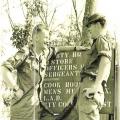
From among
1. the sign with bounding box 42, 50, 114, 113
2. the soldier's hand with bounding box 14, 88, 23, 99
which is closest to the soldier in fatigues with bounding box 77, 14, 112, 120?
the sign with bounding box 42, 50, 114, 113

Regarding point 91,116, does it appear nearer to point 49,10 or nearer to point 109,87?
point 109,87

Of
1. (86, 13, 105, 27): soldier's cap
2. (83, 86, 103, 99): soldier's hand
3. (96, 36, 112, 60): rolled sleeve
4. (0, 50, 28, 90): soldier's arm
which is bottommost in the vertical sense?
(83, 86, 103, 99): soldier's hand

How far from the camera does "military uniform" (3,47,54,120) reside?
998 centimetres

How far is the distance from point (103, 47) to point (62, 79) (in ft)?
4.71

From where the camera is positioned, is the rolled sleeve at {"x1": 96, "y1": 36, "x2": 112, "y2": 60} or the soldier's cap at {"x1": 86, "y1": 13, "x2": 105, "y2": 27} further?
the soldier's cap at {"x1": 86, "y1": 13, "x2": 105, "y2": 27}

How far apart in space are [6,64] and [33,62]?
497 millimetres

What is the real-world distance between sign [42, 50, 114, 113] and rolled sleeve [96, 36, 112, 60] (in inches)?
38.8

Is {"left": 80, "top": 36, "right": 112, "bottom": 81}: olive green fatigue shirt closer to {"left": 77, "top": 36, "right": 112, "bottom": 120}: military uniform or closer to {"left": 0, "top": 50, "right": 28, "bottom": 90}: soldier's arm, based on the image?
{"left": 77, "top": 36, "right": 112, "bottom": 120}: military uniform

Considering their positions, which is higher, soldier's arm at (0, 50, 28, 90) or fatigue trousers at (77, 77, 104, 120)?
soldier's arm at (0, 50, 28, 90)

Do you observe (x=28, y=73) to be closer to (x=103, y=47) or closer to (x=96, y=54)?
(x=96, y=54)

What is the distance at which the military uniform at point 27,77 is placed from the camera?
998cm

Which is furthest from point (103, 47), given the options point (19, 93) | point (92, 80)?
point (19, 93)

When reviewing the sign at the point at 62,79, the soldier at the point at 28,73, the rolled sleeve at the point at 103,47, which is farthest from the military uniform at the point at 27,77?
the rolled sleeve at the point at 103,47

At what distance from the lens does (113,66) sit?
1026 cm
